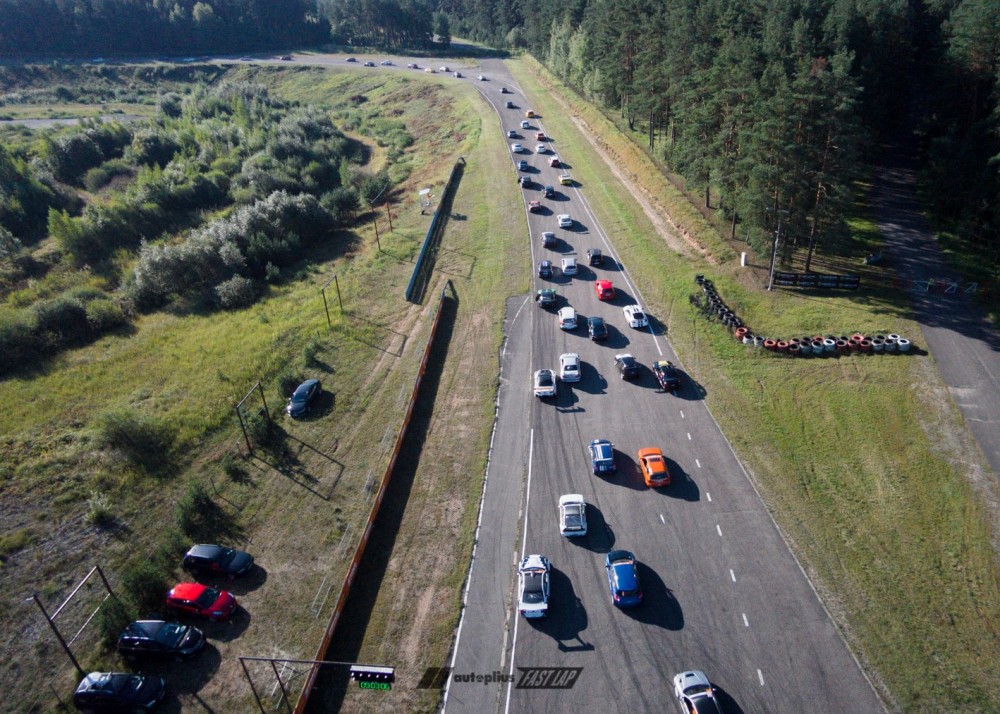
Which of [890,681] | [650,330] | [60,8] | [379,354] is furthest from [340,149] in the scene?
[60,8]

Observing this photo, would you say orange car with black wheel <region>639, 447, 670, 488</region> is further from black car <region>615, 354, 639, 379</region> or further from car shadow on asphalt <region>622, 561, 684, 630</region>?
black car <region>615, 354, 639, 379</region>

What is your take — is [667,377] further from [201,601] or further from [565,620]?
[201,601]

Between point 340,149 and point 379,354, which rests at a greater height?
point 340,149

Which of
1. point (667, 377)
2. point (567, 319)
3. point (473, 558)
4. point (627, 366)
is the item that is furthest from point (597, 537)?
point (567, 319)

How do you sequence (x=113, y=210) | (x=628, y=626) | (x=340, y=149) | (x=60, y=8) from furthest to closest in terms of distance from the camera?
(x=60, y=8)
(x=340, y=149)
(x=113, y=210)
(x=628, y=626)

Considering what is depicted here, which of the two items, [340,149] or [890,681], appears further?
[340,149]

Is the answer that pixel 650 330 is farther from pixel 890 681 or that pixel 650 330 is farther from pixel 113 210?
pixel 113 210

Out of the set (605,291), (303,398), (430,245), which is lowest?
(303,398)
